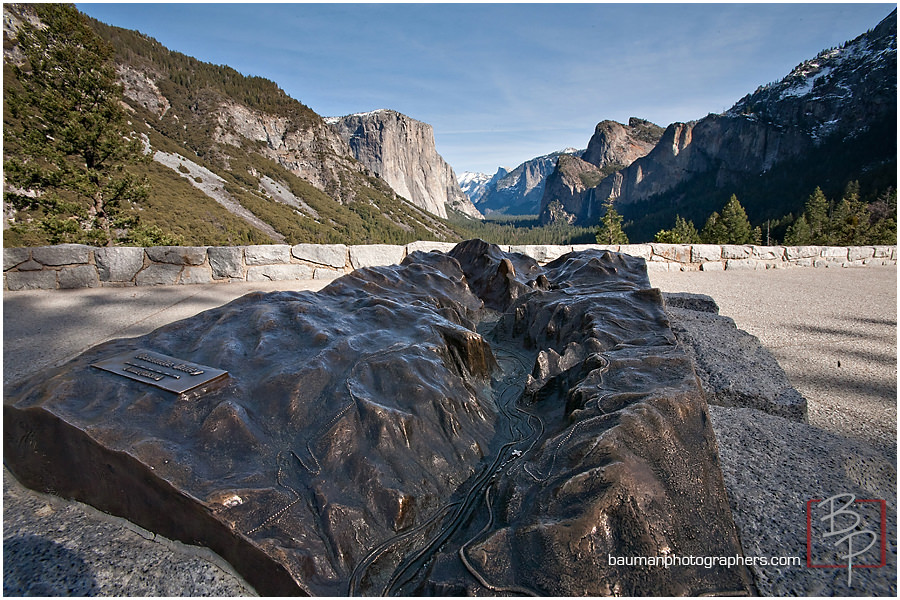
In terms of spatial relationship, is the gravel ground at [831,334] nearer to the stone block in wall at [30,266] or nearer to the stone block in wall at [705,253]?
the stone block in wall at [705,253]

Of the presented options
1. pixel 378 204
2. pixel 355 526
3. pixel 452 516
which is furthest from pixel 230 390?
pixel 378 204

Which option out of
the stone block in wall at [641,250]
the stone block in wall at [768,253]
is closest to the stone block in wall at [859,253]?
the stone block in wall at [768,253]

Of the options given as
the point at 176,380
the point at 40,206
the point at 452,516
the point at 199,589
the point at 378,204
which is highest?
the point at 378,204

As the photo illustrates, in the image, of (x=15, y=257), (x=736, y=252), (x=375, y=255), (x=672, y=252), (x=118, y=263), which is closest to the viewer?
(x=15, y=257)

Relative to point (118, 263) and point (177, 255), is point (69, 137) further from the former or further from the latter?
point (177, 255)

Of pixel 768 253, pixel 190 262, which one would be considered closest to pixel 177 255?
pixel 190 262

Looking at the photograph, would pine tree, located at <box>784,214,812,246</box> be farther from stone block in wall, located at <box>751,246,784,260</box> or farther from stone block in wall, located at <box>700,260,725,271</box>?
stone block in wall, located at <box>700,260,725,271</box>

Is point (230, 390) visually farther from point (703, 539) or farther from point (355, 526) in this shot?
point (703, 539)

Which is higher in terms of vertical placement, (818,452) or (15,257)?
(15,257)
